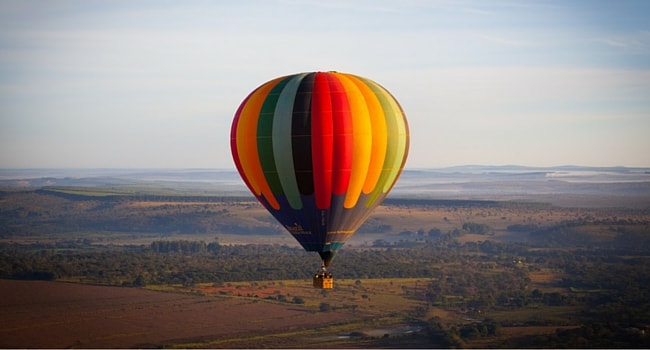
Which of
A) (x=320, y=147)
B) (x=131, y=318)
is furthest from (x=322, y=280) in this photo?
(x=131, y=318)

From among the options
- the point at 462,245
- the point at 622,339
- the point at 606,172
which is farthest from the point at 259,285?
the point at 606,172

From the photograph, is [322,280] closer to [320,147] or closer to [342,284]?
[320,147]

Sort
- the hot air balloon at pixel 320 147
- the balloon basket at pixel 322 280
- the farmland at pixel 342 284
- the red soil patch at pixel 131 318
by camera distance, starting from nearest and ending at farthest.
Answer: the balloon basket at pixel 322 280 < the hot air balloon at pixel 320 147 < the red soil patch at pixel 131 318 < the farmland at pixel 342 284

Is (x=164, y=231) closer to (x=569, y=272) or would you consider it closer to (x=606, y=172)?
(x=569, y=272)

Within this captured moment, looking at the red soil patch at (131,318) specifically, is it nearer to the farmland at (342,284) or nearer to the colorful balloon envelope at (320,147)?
the farmland at (342,284)

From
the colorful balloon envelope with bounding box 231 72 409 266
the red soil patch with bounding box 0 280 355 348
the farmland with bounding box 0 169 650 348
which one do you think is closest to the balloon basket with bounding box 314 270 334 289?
the colorful balloon envelope with bounding box 231 72 409 266

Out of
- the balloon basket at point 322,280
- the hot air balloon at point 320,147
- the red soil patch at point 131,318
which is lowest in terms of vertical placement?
the red soil patch at point 131,318

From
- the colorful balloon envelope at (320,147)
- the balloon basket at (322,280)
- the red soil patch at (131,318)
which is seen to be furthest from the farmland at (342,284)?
the balloon basket at (322,280)
